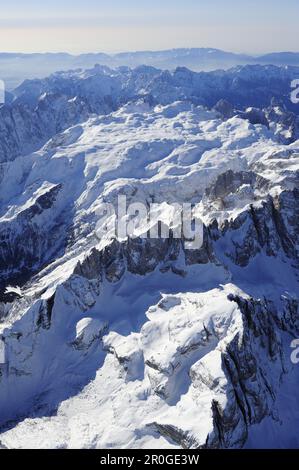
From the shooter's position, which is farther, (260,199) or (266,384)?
(260,199)

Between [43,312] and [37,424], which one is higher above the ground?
[43,312]

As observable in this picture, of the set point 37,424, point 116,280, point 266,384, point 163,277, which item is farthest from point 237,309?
point 37,424

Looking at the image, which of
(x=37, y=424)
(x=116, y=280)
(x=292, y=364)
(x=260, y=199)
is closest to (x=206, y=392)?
(x=292, y=364)

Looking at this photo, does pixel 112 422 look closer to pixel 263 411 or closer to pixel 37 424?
pixel 37 424

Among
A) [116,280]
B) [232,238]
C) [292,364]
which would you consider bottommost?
[292,364]

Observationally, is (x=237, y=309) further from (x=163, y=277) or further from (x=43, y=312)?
(x=43, y=312)

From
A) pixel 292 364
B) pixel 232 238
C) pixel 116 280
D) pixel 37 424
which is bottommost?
pixel 37 424

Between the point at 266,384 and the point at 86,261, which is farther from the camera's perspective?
the point at 86,261
